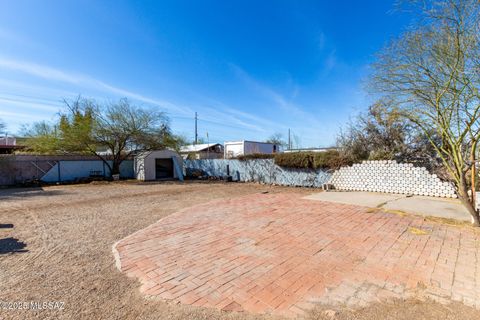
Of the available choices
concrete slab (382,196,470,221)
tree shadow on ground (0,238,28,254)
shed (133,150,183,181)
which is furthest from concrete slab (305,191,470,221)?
shed (133,150,183,181)

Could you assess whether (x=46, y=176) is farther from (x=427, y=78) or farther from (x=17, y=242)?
(x=427, y=78)

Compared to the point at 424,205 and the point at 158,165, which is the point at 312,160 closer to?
the point at 424,205

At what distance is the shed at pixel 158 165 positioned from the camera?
1496 cm

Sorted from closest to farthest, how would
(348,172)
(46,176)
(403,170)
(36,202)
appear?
(36,202)
(403,170)
(348,172)
(46,176)

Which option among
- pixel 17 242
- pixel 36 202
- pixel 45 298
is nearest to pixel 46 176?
pixel 36 202

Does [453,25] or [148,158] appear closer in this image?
[453,25]

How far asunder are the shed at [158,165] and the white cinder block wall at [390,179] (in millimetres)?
10833

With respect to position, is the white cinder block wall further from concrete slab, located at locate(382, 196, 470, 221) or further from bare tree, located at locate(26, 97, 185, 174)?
bare tree, located at locate(26, 97, 185, 174)

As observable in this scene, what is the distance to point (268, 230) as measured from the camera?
440cm

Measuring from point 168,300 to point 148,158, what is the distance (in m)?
14.1

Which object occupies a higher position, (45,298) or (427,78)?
(427,78)

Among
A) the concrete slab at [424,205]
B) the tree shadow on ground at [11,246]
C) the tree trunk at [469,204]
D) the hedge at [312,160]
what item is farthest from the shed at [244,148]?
the tree shadow on ground at [11,246]

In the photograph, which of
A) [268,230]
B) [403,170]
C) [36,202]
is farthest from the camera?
[403,170]

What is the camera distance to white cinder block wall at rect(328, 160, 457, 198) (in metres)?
7.79
